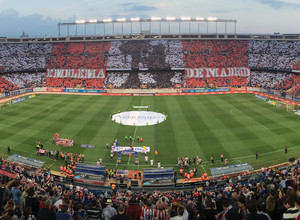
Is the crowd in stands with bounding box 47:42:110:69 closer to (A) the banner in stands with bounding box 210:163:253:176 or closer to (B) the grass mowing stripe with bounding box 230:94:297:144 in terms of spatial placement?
(B) the grass mowing stripe with bounding box 230:94:297:144

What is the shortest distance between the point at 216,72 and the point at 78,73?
4532cm

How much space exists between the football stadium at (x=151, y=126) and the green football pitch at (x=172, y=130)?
0.23 meters

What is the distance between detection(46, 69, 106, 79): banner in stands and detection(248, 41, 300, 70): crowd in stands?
4998 centimetres

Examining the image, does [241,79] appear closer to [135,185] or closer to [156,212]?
[135,185]

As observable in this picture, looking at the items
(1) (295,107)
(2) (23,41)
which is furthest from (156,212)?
(2) (23,41)

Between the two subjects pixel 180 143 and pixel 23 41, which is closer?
pixel 180 143

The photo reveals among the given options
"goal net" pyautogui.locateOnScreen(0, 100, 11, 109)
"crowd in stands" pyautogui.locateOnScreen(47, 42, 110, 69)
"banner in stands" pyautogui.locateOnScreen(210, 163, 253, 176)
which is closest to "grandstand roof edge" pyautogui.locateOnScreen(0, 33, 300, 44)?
"crowd in stands" pyautogui.locateOnScreen(47, 42, 110, 69)

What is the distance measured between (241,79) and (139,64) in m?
33.5

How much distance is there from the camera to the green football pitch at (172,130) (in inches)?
1347

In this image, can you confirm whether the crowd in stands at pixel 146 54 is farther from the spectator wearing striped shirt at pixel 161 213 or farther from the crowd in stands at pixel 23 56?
the spectator wearing striped shirt at pixel 161 213

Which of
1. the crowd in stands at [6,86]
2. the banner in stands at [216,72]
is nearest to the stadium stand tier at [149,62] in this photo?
the crowd in stands at [6,86]

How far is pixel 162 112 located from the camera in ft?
177

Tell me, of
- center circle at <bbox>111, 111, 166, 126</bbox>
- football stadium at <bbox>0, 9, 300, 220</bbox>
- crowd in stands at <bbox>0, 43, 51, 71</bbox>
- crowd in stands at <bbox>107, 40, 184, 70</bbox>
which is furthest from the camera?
crowd in stands at <bbox>107, 40, 184, 70</bbox>

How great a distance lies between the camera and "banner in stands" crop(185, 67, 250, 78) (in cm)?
8831
